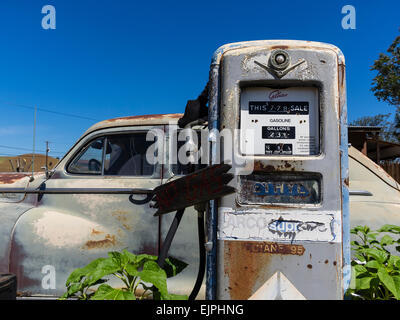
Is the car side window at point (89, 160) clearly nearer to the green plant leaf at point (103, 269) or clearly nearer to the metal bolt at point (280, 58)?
the green plant leaf at point (103, 269)

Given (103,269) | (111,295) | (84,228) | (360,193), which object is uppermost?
(360,193)

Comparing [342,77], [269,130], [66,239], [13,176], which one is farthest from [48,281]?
[342,77]

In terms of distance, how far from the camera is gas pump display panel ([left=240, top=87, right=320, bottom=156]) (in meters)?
1.79

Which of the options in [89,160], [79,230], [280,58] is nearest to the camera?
[280,58]

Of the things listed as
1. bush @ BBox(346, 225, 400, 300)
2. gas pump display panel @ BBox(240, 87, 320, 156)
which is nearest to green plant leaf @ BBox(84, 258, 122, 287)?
gas pump display panel @ BBox(240, 87, 320, 156)

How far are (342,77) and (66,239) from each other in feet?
7.70

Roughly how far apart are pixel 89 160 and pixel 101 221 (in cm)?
66

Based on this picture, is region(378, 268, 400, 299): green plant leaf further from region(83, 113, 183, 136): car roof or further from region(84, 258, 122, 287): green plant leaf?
region(83, 113, 183, 136): car roof

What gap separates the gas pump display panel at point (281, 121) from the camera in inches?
70.5

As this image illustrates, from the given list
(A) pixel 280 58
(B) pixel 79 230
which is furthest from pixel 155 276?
(A) pixel 280 58

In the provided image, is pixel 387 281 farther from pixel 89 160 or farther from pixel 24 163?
pixel 24 163

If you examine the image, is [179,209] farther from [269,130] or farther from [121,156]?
[121,156]

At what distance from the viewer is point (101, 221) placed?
281 centimetres

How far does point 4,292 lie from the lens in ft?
6.31
